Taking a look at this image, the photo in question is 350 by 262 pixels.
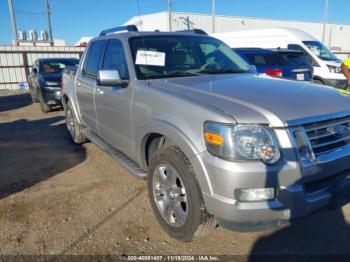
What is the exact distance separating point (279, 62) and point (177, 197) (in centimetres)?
751

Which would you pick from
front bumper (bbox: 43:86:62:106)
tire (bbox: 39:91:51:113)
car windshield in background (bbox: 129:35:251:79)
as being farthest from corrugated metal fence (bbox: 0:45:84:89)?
car windshield in background (bbox: 129:35:251:79)

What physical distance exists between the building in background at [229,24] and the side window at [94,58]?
26823 millimetres

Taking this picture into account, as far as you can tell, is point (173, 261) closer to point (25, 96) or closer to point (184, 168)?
point (184, 168)

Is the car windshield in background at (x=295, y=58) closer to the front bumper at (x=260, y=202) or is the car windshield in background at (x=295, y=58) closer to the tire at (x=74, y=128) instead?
the tire at (x=74, y=128)

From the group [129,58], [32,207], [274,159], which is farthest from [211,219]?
[32,207]

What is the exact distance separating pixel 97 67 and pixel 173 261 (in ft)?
9.65

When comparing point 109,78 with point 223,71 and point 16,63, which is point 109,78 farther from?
point 16,63

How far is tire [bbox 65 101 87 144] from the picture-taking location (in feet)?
18.5

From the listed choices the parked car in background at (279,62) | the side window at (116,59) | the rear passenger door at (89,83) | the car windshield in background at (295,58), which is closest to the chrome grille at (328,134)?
the side window at (116,59)

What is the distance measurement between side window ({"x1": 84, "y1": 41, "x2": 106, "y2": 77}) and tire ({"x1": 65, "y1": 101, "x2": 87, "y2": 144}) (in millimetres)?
1106

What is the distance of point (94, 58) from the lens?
4684 mm

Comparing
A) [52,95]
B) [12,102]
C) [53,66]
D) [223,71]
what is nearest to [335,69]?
[223,71]

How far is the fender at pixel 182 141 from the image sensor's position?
2.34 meters

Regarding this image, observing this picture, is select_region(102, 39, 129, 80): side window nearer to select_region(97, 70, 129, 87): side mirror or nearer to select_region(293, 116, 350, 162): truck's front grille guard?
select_region(97, 70, 129, 87): side mirror
